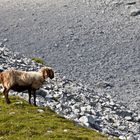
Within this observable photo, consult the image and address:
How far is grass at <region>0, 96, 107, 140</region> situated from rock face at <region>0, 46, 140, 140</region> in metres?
2.69

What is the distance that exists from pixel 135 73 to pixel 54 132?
2963cm

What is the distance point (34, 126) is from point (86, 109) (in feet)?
31.4

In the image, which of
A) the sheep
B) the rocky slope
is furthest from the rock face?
the rocky slope

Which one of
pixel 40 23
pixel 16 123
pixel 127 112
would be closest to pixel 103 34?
pixel 40 23

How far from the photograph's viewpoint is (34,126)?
2116cm

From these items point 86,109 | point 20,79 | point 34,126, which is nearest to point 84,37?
point 86,109

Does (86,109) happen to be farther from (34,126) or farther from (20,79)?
(34,126)

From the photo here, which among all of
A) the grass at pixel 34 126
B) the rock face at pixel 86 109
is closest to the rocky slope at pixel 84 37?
the rock face at pixel 86 109

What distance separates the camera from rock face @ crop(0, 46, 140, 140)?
2723cm

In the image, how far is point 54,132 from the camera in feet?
67.5

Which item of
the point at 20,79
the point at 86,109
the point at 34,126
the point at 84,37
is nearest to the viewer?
the point at 34,126

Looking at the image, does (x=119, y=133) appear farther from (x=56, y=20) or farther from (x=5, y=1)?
(x=5, y=1)

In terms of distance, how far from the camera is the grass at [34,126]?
787 inches

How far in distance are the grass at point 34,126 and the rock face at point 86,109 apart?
269 cm
